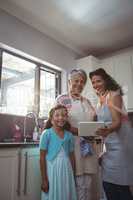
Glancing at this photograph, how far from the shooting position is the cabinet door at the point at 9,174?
4.78ft

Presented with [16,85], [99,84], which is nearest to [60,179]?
[99,84]

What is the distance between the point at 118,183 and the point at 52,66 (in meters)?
1.89

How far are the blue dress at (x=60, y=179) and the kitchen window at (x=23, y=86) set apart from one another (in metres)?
0.98

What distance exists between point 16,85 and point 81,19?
1.08m

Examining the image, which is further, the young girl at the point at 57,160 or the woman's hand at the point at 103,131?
the young girl at the point at 57,160

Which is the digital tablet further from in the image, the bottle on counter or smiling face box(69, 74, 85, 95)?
the bottle on counter

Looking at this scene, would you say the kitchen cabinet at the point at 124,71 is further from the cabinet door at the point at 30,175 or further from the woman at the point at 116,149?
the cabinet door at the point at 30,175

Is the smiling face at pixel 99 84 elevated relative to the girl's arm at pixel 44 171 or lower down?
elevated

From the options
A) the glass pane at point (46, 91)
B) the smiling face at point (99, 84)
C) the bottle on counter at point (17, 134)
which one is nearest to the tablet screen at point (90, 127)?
the smiling face at point (99, 84)

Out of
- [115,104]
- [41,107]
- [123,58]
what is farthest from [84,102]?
[123,58]

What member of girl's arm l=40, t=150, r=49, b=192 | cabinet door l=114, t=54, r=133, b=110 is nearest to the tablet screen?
girl's arm l=40, t=150, r=49, b=192

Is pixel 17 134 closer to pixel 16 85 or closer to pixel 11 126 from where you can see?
pixel 11 126

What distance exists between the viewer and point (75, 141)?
1.66 meters

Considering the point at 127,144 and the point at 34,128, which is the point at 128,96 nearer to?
the point at 34,128
